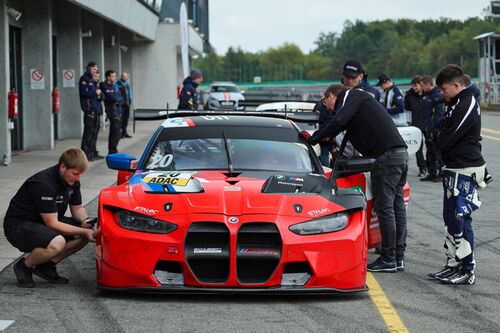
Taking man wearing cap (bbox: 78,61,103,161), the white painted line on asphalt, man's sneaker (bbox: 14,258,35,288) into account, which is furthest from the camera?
man wearing cap (bbox: 78,61,103,161)

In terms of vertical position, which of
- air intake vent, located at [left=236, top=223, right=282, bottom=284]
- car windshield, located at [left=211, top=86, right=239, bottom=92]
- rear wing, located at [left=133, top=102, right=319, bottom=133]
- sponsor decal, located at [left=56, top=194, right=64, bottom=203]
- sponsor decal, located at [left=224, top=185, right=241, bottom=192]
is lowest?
air intake vent, located at [left=236, top=223, right=282, bottom=284]

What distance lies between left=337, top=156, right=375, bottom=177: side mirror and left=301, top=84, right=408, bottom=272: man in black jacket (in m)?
0.47

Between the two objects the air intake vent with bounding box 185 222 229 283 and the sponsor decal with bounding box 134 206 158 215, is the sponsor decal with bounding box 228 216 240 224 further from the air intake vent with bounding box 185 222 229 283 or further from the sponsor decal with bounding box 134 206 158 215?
the sponsor decal with bounding box 134 206 158 215

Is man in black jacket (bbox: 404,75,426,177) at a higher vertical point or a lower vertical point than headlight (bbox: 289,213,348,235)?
higher

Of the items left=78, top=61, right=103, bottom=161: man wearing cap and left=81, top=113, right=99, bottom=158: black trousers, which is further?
left=78, top=61, right=103, bottom=161: man wearing cap

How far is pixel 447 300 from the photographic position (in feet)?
25.6

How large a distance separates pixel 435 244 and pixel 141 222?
4092 mm

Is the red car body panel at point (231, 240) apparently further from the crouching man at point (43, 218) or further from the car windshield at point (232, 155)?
the car windshield at point (232, 155)

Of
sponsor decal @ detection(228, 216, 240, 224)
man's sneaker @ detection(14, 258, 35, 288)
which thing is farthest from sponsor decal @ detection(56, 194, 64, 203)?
sponsor decal @ detection(228, 216, 240, 224)

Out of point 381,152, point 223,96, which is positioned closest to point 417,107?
point 381,152

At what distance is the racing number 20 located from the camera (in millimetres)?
8859

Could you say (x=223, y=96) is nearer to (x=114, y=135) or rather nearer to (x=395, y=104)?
(x=114, y=135)

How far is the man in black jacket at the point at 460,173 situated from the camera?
8.51 m

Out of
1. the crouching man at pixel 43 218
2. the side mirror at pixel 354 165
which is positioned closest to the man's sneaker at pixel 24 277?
the crouching man at pixel 43 218
